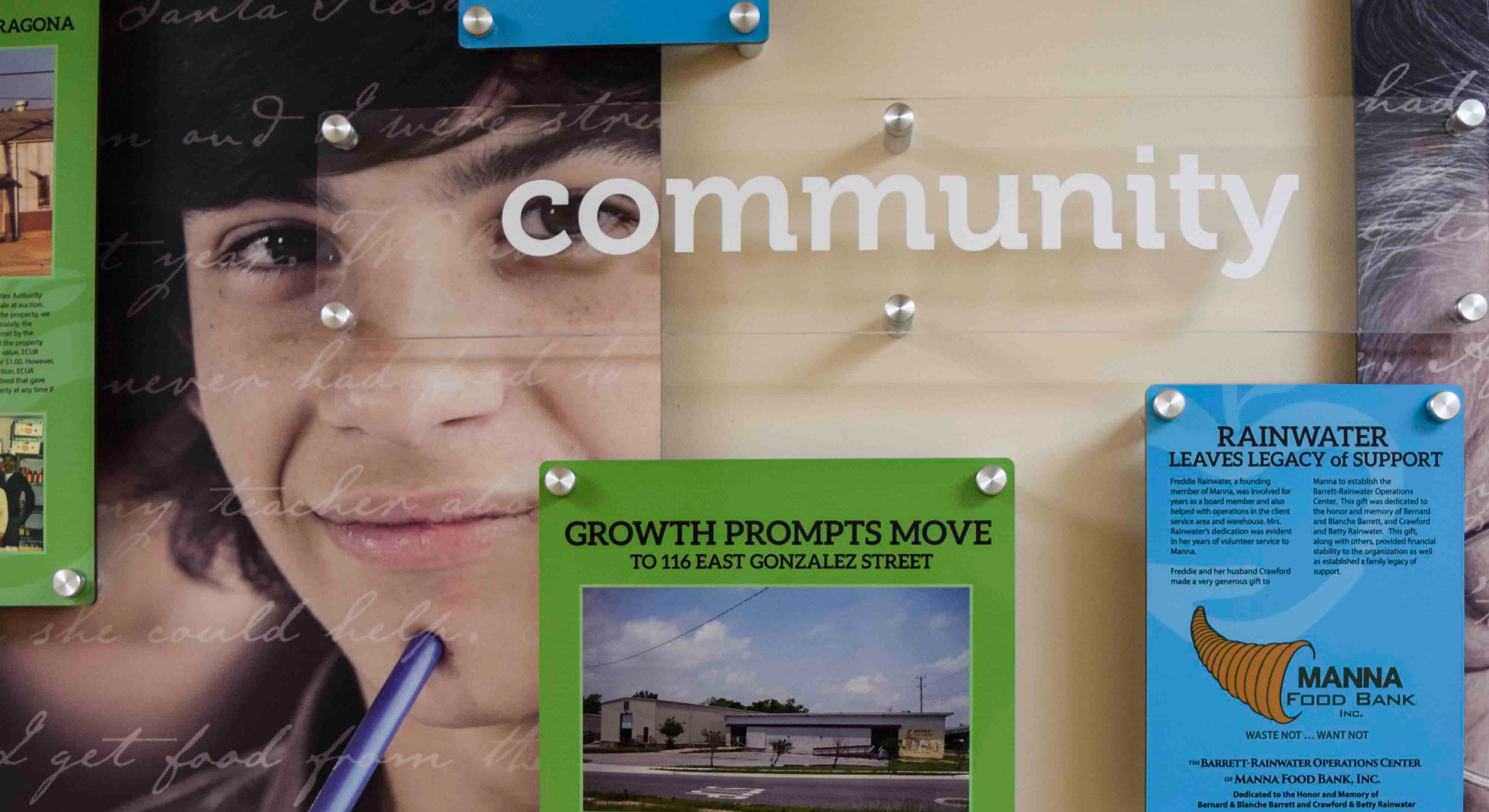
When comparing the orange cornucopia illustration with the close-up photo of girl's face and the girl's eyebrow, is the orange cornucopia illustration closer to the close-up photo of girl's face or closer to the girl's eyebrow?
the close-up photo of girl's face

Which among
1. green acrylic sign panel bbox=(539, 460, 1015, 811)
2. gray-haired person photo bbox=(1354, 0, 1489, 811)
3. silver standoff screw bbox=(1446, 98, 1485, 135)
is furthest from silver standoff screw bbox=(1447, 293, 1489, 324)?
green acrylic sign panel bbox=(539, 460, 1015, 811)

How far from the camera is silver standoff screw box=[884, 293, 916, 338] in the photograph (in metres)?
0.77

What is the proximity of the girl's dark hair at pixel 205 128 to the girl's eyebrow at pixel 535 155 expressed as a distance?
62 millimetres

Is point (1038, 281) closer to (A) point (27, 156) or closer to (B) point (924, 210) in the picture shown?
(B) point (924, 210)

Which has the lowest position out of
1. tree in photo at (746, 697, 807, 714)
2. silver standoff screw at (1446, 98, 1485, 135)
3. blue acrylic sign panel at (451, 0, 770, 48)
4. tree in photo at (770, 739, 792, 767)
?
tree in photo at (770, 739, 792, 767)

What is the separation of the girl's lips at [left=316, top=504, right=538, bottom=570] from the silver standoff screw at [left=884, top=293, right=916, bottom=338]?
357mm

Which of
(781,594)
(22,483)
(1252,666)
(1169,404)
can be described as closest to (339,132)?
(22,483)

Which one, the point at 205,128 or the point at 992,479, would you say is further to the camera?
the point at 205,128

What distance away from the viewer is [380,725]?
2.64ft

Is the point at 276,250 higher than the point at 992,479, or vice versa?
the point at 276,250

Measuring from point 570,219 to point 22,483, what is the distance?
57 centimetres

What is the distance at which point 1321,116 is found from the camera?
0.78m

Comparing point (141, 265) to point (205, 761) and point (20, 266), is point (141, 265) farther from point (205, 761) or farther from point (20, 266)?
point (205, 761)

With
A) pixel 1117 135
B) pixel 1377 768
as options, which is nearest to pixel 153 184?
pixel 1117 135
